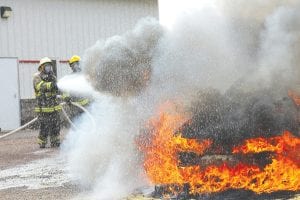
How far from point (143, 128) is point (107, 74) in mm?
909

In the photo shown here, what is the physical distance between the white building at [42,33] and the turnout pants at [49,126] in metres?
4.90

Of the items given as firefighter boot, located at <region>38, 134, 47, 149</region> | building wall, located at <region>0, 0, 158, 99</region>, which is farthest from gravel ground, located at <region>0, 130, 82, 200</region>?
building wall, located at <region>0, 0, 158, 99</region>

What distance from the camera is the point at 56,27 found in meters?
17.3

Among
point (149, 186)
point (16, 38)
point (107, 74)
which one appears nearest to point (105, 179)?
point (149, 186)

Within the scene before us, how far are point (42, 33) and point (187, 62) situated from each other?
36.7ft

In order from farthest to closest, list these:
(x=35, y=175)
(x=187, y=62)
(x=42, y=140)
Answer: (x=42, y=140), (x=35, y=175), (x=187, y=62)

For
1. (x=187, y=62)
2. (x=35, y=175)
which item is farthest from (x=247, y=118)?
(x=35, y=175)

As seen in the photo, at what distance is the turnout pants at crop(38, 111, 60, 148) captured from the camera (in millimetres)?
11437

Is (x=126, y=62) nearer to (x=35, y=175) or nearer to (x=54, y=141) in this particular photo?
(x=35, y=175)

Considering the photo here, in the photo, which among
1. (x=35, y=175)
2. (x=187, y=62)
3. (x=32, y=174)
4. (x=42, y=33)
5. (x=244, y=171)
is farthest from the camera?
(x=42, y=33)

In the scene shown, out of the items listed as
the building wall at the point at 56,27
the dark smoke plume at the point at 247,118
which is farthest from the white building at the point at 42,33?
the dark smoke plume at the point at 247,118

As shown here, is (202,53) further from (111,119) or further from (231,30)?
(111,119)

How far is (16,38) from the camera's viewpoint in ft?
54.2

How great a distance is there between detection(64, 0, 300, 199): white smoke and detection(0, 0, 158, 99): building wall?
32.2 feet
